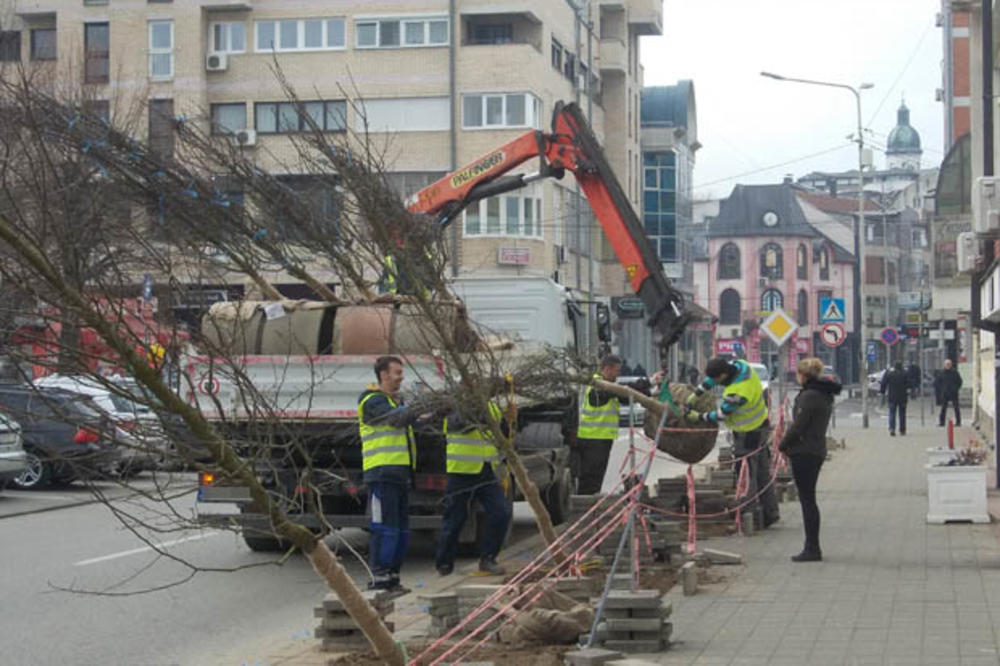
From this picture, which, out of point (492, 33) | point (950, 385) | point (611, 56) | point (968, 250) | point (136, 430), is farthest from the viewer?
point (611, 56)

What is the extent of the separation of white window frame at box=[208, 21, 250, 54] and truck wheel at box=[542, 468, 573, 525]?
37.9 m

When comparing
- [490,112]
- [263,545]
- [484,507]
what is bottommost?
[263,545]

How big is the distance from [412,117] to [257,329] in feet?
124

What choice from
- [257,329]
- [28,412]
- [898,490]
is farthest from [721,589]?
[898,490]

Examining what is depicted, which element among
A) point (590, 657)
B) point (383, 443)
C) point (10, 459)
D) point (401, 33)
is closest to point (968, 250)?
point (383, 443)

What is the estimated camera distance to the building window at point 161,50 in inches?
2042

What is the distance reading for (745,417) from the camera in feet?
52.6

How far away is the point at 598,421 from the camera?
16.3m

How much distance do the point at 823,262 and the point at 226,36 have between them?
253 feet

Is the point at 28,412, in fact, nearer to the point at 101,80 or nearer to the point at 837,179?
the point at 101,80

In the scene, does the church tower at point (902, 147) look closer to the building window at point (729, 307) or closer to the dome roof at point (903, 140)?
the dome roof at point (903, 140)

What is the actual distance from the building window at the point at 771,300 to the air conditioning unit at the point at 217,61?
6346cm

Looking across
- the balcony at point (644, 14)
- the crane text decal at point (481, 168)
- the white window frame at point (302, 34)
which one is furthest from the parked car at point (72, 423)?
the balcony at point (644, 14)

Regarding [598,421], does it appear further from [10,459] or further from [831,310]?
[831,310]
